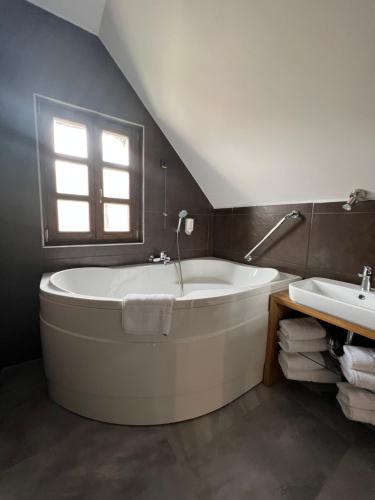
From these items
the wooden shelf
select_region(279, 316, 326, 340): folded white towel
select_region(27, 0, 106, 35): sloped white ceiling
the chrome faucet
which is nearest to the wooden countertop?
the wooden shelf

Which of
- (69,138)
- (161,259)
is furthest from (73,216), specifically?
(161,259)

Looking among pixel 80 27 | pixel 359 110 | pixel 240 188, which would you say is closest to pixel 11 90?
pixel 80 27

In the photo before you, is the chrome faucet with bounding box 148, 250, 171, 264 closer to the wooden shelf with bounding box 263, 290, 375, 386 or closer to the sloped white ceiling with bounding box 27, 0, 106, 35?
the wooden shelf with bounding box 263, 290, 375, 386

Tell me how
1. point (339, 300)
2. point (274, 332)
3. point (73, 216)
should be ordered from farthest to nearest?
point (73, 216) < point (274, 332) < point (339, 300)

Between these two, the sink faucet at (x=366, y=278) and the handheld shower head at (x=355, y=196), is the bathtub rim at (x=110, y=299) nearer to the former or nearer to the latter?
the sink faucet at (x=366, y=278)

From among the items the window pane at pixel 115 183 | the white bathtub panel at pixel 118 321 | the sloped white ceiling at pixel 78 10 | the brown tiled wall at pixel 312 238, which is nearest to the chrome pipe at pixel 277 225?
the brown tiled wall at pixel 312 238

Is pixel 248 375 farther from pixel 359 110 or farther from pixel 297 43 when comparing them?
pixel 297 43

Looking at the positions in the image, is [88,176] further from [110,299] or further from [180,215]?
[110,299]

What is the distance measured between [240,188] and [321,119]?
987 mm

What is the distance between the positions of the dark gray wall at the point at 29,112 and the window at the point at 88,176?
0.08 m

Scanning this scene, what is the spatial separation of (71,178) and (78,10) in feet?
4.01

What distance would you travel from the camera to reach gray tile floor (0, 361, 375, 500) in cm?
93

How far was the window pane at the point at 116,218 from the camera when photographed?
2068 mm

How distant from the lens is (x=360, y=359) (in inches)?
44.8
